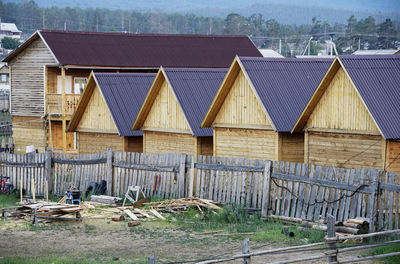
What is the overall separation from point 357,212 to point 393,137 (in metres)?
3.78

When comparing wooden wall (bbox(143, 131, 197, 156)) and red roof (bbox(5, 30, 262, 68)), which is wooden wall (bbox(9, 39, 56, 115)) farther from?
wooden wall (bbox(143, 131, 197, 156))

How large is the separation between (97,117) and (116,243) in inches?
654

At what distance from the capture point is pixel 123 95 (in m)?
36.9

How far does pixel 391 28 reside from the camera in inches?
6014

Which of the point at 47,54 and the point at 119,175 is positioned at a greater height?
the point at 47,54

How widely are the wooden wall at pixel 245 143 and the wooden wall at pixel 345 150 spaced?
6.13 ft

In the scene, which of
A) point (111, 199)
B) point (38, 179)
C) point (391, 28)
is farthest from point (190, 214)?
point (391, 28)

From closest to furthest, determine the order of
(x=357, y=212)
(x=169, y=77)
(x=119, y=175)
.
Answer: (x=357, y=212), (x=119, y=175), (x=169, y=77)

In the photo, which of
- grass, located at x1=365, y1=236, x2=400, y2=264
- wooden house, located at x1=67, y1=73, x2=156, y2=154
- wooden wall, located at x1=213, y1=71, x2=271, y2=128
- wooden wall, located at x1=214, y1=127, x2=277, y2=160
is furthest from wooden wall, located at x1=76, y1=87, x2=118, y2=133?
grass, located at x1=365, y1=236, x2=400, y2=264

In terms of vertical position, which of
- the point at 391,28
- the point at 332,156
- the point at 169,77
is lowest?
the point at 332,156

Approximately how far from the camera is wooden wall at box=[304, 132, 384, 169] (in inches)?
1031

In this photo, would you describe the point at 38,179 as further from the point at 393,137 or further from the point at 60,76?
the point at 60,76

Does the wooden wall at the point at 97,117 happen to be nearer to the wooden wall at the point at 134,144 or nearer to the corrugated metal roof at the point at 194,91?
the wooden wall at the point at 134,144

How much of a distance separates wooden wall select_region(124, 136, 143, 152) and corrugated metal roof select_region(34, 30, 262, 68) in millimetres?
12345
